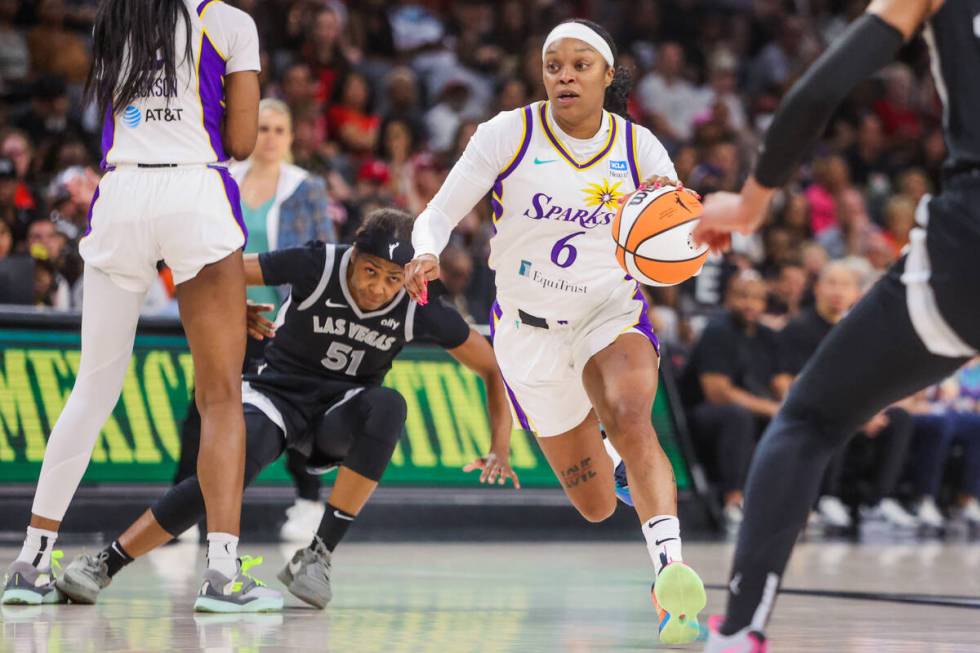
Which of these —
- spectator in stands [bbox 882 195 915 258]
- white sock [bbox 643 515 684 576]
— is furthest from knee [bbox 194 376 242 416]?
spectator in stands [bbox 882 195 915 258]

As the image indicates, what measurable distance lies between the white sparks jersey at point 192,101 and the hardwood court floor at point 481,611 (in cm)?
161

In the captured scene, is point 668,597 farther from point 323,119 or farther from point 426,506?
point 323,119

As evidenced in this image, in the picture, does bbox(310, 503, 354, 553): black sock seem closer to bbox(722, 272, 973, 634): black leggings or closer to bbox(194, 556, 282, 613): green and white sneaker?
bbox(194, 556, 282, 613): green and white sneaker

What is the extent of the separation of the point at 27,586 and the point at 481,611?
1.66m

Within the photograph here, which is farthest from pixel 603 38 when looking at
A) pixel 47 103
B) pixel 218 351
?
pixel 47 103

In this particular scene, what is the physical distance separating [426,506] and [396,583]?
322cm

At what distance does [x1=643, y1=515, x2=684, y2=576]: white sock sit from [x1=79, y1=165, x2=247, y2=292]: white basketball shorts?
1733mm

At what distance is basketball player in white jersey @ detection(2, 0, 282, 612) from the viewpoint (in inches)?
209

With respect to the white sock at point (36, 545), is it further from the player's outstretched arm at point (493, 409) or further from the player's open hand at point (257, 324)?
the player's outstretched arm at point (493, 409)

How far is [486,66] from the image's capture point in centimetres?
1559

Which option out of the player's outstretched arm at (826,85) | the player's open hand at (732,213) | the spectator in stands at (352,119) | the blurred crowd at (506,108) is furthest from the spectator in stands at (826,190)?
the player's outstretched arm at (826,85)

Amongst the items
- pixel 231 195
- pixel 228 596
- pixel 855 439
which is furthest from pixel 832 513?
pixel 231 195

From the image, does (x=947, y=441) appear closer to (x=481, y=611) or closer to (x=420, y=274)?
(x=481, y=611)

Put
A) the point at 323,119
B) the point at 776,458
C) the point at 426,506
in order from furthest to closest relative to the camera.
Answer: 1. the point at 323,119
2. the point at 426,506
3. the point at 776,458
